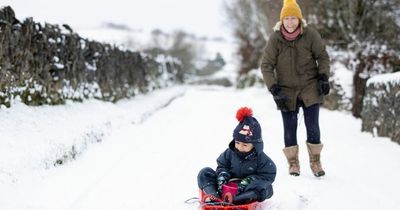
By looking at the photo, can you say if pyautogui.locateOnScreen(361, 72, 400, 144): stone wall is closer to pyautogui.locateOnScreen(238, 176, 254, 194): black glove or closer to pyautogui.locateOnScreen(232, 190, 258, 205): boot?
pyautogui.locateOnScreen(238, 176, 254, 194): black glove

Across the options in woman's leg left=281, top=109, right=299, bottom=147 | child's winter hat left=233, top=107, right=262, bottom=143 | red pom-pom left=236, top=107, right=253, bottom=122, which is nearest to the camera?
child's winter hat left=233, top=107, right=262, bottom=143

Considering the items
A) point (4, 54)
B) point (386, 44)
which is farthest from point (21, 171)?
point (386, 44)

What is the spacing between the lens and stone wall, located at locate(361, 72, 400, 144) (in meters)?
8.55

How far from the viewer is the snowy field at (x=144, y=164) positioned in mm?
4922

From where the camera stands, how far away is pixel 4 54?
306 inches

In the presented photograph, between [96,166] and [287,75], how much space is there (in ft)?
9.56

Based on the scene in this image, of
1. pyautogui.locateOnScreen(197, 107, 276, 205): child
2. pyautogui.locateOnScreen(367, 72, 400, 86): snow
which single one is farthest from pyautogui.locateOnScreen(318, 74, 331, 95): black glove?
pyautogui.locateOnScreen(367, 72, 400, 86): snow

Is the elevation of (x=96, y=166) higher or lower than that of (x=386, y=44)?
lower

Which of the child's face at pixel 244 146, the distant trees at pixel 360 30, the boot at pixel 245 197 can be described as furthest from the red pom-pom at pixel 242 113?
the distant trees at pixel 360 30

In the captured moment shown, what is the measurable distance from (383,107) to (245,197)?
18.5 feet

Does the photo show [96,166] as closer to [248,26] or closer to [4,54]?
[4,54]

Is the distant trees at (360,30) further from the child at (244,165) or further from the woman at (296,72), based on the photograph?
the child at (244,165)

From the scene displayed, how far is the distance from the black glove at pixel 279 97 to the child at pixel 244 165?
41.5 inches

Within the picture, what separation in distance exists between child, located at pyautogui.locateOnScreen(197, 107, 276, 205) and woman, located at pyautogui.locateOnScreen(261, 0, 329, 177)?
1.19 metres
